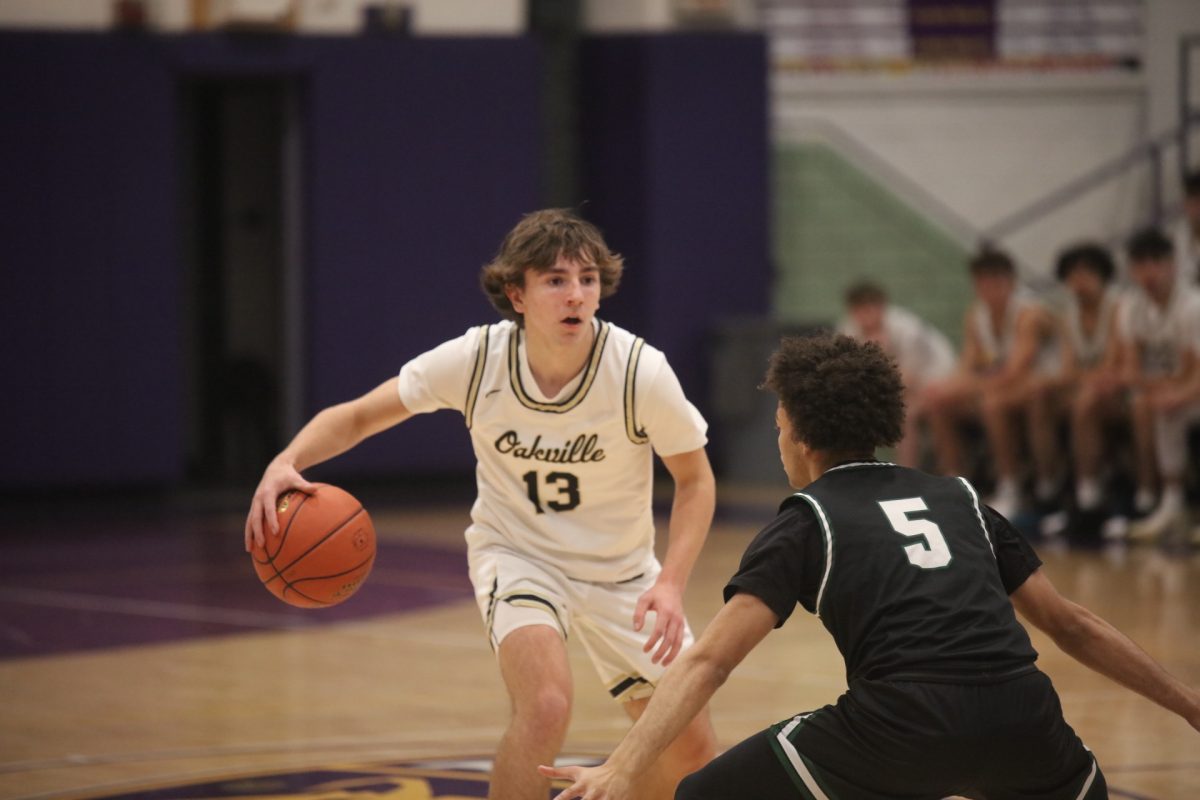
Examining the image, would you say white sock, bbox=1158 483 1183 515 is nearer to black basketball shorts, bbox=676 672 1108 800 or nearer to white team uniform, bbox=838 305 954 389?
white team uniform, bbox=838 305 954 389

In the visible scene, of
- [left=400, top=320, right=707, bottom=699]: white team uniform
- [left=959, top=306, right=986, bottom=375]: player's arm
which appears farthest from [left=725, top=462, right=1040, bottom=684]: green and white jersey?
[left=959, top=306, right=986, bottom=375]: player's arm

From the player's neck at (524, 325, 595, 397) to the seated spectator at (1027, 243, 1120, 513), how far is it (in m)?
6.77

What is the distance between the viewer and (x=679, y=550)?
470 centimetres

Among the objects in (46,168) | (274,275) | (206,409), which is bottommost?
(206,409)

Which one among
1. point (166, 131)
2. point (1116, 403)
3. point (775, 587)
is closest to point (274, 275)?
point (166, 131)

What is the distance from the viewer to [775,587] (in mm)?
3453

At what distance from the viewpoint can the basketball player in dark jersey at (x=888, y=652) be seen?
3.39m

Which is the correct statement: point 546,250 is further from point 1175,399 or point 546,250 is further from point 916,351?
point 916,351

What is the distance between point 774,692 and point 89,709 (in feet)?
8.14

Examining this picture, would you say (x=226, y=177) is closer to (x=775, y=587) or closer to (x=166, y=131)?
(x=166, y=131)

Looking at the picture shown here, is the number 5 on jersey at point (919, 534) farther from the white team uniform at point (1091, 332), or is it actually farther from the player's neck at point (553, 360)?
the white team uniform at point (1091, 332)

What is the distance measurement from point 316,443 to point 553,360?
659 mm

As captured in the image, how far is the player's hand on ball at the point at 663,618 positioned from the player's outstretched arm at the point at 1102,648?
989 mm

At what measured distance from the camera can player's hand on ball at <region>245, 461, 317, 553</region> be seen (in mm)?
4633
